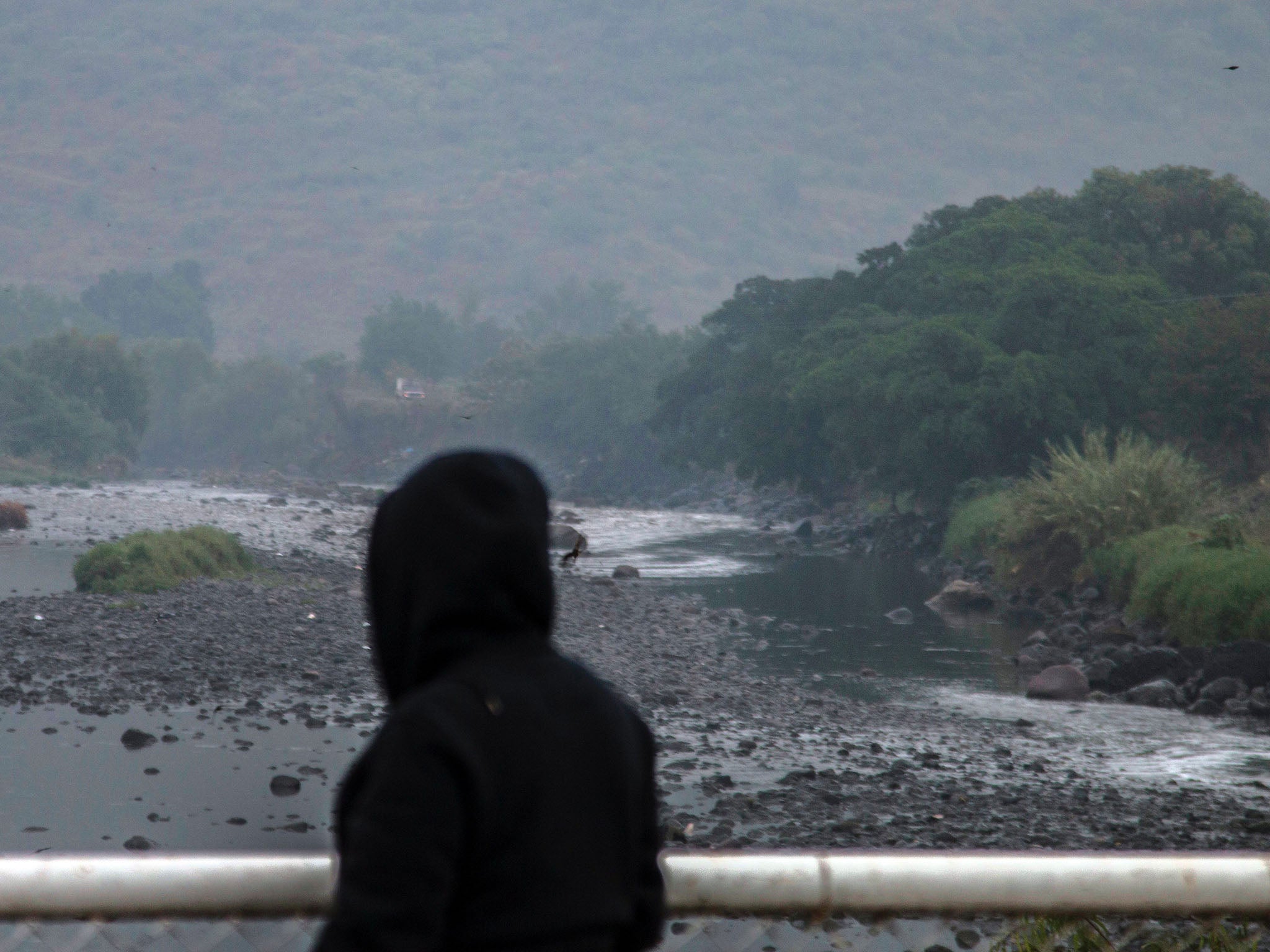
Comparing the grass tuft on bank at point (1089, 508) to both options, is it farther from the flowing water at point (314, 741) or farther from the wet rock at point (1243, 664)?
the wet rock at point (1243, 664)

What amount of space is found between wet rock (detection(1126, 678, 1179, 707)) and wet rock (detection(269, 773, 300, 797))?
1034 centimetres

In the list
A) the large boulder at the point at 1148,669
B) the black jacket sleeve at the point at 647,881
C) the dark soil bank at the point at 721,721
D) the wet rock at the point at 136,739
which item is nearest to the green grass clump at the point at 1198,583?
the large boulder at the point at 1148,669

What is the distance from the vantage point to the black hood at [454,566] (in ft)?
5.98

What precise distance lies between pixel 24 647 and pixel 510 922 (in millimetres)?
16386

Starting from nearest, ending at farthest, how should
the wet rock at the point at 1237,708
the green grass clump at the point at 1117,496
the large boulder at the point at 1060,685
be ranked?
1. the wet rock at the point at 1237,708
2. the large boulder at the point at 1060,685
3. the green grass clump at the point at 1117,496

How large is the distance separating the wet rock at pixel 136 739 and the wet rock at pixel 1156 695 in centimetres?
1117

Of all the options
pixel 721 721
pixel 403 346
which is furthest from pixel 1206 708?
pixel 403 346

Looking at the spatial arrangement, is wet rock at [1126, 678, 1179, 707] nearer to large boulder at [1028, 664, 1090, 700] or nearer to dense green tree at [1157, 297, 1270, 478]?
large boulder at [1028, 664, 1090, 700]

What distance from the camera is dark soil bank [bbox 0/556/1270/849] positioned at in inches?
395

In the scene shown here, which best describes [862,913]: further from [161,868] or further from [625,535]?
[625,535]

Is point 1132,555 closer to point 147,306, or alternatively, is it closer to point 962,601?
→ point 962,601

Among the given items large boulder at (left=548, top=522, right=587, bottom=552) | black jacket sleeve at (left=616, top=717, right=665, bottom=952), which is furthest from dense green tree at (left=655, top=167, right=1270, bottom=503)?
black jacket sleeve at (left=616, top=717, right=665, bottom=952)

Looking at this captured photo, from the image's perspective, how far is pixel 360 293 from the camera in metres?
197

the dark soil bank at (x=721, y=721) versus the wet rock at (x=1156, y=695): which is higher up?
the dark soil bank at (x=721, y=721)
